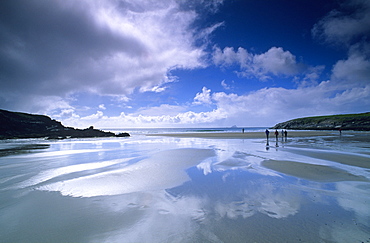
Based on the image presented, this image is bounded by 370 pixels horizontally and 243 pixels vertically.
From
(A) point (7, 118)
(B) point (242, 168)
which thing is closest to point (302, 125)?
(B) point (242, 168)

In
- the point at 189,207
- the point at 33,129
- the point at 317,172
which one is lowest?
the point at 189,207

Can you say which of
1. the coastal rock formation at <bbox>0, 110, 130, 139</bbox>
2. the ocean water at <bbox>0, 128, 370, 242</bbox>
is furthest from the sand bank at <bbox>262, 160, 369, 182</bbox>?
the coastal rock formation at <bbox>0, 110, 130, 139</bbox>

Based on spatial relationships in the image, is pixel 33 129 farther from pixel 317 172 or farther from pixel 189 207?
pixel 317 172

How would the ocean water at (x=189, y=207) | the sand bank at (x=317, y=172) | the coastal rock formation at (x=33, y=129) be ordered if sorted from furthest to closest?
the coastal rock formation at (x=33, y=129) < the sand bank at (x=317, y=172) < the ocean water at (x=189, y=207)

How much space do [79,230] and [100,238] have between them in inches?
28.9

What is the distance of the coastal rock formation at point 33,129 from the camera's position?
45888mm

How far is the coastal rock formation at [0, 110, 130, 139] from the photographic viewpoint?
45.9 m

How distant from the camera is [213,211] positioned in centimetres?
498

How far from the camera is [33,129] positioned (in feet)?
169

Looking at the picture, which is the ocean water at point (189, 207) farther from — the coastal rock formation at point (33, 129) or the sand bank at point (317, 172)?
the coastal rock formation at point (33, 129)

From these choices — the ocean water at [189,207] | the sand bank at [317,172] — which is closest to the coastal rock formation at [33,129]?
the ocean water at [189,207]

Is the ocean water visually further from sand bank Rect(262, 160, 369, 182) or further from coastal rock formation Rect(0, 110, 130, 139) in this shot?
coastal rock formation Rect(0, 110, 130, 139)

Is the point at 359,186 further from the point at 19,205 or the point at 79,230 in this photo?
the point at 19,205

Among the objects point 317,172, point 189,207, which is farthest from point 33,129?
point 317,172
